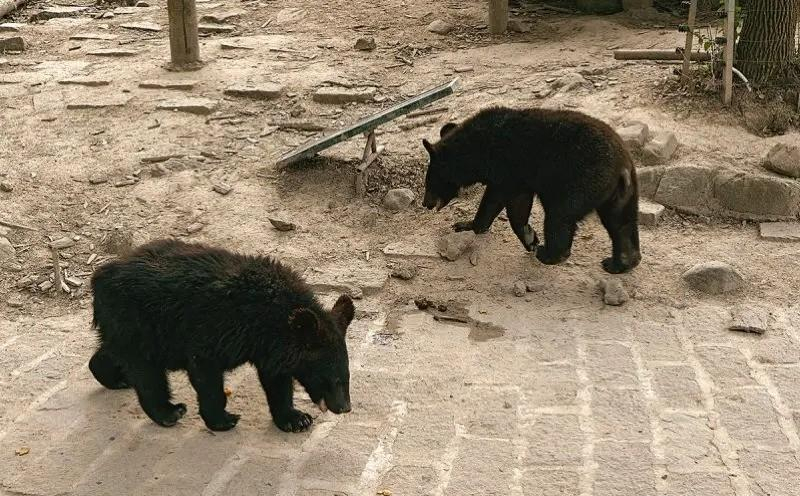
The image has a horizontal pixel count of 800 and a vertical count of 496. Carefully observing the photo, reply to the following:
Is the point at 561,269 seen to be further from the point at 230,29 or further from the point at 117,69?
the point at 230,29

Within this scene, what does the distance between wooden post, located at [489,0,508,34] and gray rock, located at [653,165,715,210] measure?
16.9ft

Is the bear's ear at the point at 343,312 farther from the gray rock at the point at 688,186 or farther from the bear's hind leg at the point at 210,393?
the gray rock at the point at 688,186

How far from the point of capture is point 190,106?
34.4ft

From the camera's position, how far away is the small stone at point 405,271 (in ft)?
24.9

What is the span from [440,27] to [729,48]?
484 centimetres

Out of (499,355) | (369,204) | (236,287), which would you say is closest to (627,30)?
(369,204)

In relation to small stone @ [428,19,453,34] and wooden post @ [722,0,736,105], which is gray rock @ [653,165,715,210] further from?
small stone @ [428,19,453,34]

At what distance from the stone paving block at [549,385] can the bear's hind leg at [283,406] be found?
4.54 ft

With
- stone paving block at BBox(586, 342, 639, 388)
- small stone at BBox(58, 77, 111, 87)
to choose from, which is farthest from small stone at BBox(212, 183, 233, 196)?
stone paving block at BBox(586, 342, 639, 388)

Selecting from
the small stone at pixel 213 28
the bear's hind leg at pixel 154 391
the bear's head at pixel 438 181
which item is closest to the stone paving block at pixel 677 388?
the bear's head at pixel 438 181

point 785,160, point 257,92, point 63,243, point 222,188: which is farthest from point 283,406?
point 257,92

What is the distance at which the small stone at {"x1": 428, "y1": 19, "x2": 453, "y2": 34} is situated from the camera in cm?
1322

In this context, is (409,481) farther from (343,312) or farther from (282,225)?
(282,225)

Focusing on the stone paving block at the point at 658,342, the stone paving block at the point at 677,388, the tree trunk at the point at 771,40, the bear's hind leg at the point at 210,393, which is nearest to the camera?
the bear's hind leg at the point at 210,393
